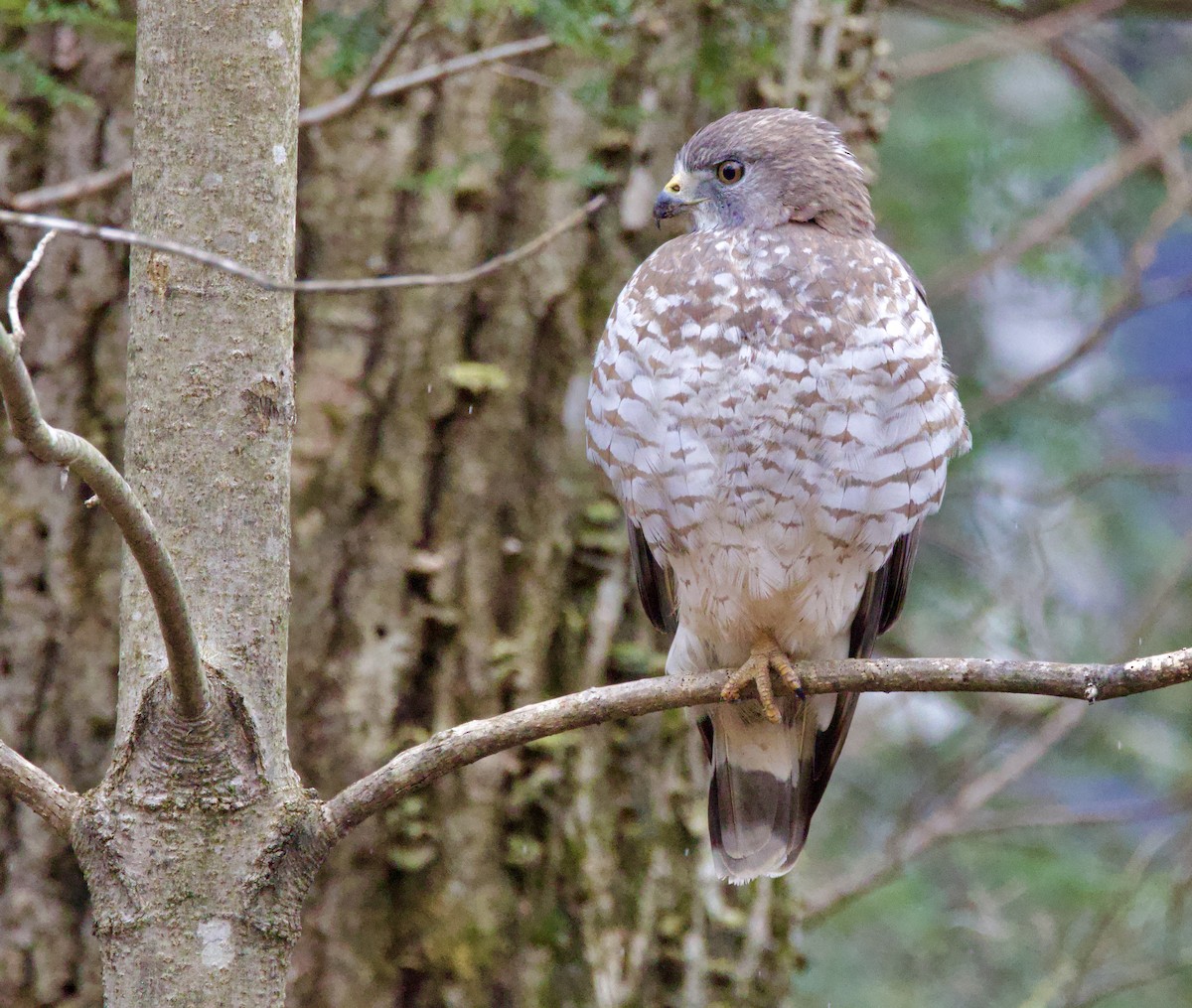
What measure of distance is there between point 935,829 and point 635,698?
Answer: 2391 millimetres

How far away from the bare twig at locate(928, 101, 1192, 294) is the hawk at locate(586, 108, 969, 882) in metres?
1.51

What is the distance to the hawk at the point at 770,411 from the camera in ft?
8.57

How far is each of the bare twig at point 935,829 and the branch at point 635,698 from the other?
78.6 inches

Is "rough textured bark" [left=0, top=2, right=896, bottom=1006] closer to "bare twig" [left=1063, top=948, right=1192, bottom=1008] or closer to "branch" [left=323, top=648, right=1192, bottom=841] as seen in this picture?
"bare twig" [left=1063, top=948, right=1192, bottom=1008]

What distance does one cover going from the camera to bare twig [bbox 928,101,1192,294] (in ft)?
14.6

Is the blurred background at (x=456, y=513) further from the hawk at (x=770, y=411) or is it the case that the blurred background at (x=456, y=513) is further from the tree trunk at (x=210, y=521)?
the tree trunk at (x=210, y=521)

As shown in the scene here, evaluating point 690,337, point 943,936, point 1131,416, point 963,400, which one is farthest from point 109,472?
point 1131,416

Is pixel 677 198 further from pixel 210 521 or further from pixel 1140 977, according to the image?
pixel 1140 977

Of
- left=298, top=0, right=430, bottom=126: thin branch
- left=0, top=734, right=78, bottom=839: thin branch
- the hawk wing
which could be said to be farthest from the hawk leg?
left=298, top=0, right=430, bottom=126: thin branch

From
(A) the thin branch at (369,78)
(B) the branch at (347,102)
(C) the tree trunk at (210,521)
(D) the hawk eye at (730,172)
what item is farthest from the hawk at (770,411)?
(C) the tree trunk at (210,521)

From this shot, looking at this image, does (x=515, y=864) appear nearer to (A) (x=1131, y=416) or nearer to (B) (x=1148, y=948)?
(B) (x=1148, y=948)

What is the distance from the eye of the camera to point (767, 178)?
119 inches

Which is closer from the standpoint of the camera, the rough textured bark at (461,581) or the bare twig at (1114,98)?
the rough textured bark at (461,581)

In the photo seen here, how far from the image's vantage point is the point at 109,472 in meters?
1.52
